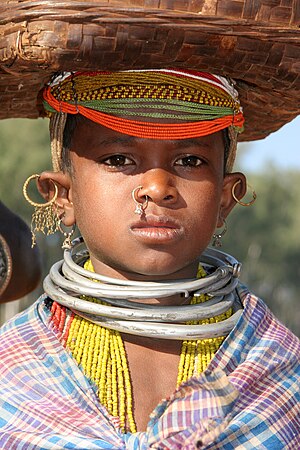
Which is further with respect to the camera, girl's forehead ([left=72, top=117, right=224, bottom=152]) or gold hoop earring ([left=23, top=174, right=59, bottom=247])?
gold hoop earring ([left=23, top=174, right=59, bottom=247])

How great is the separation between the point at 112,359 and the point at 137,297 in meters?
0.24

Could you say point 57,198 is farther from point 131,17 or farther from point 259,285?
point 259,285

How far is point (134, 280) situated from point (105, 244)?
16 centimetres

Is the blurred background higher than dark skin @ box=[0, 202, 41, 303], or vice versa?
dark skin @ box=[0, 202, 41, 303]

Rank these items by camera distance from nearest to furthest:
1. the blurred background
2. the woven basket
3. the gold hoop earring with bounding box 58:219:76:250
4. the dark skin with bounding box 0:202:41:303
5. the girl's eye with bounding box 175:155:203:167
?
1. the woven basket
2. the girl's eye with bounding box 175:155:203:167
3. the gold hoop earring with bounding box 58:219:76:250
4. the dark skin with bounding box 0:202:41:303
5. the blurred background

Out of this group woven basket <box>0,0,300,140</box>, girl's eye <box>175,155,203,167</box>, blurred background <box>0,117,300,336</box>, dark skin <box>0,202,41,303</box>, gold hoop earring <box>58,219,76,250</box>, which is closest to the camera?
woven basket <box>0,0,300,140</box>

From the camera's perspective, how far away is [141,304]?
2.76 m

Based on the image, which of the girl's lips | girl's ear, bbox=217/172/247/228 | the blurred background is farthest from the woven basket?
the blurred background

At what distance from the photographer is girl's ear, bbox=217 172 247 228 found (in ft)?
9.98

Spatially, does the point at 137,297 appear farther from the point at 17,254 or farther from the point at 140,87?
the point at 17,254

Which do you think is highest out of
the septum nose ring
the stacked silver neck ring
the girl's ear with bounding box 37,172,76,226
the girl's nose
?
the girl's nose

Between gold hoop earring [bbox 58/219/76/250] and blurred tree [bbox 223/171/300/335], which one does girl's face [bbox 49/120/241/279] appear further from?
blurred tree [bbox 223/171/300/335]

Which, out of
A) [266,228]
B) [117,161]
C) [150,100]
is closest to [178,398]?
[117,161]

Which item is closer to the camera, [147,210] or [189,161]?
[147,210]
